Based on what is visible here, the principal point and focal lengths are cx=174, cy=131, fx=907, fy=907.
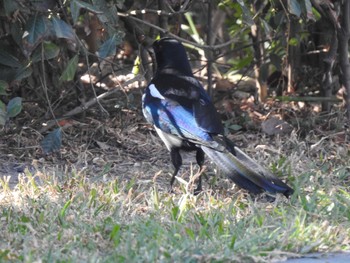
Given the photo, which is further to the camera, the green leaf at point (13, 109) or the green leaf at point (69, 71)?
the green leaf at point (69, 71)

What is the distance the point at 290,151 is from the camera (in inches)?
236

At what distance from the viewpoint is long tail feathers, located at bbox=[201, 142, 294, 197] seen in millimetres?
4828

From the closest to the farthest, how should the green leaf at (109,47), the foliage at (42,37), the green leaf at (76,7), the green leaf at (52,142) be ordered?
1. the green leaf at (76,7)
2. the foliage at (42,37)
3. the green leaf at (109,47)
4. the green leaf at (52,142)

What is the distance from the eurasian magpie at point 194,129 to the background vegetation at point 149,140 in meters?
0.12

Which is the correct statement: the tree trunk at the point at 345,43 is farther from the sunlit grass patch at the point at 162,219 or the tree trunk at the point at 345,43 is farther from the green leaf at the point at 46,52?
the green leaf at the point at 46,52

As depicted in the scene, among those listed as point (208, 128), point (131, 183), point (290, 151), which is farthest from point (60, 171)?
point (290, 151)

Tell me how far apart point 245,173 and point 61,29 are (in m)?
1.27

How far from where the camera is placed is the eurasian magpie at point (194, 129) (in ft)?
16.1

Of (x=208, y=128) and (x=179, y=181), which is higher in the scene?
(x=208, y=128)

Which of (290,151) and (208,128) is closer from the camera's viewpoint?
(208,128)

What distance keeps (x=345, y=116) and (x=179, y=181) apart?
1.94m

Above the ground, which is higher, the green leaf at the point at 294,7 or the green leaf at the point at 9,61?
the green leaf at the point at 294,7

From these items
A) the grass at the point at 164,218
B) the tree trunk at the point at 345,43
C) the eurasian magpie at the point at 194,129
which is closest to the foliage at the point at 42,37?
the eurasian magpie at the point at 194,129

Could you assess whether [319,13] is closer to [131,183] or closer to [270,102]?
[270,102]
